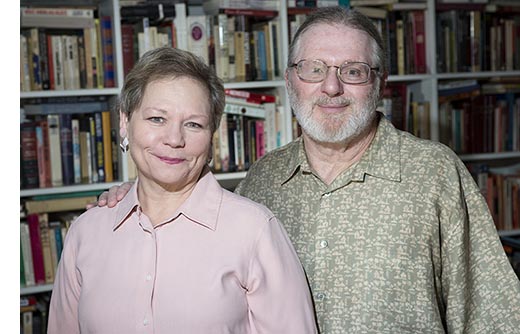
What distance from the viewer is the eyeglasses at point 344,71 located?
65.5 inches

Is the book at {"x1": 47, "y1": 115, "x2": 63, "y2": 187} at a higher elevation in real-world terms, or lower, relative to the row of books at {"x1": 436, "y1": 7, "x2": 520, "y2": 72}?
lower

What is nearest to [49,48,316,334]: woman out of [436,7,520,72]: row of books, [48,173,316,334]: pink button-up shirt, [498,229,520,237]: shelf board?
[48,173,316,334]: pink button-up shirt

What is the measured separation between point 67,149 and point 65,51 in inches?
16.1

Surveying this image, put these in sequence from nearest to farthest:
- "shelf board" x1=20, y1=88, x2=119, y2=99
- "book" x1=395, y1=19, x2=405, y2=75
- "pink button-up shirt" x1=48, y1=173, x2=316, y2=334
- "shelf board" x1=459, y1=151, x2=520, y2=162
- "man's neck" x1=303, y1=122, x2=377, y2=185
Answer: "pink button-up shirt" x1=48, y1=173, x2=316, y2=334 < "man's neck" x1=303, y1=122, x2=377, y2=185 < "shelf board" x1=20, y1=88, x2=119, y2=99 < "book" x1=395, y1=19, x2=405, y2=75 < "shelf board" x1=459, y1=151, x2=520, y2=162

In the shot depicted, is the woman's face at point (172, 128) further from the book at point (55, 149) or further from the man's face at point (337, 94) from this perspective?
the book at point (55, 149)

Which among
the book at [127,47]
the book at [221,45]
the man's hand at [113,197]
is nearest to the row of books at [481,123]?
the book at [221,45]

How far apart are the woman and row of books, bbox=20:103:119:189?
1601 mm

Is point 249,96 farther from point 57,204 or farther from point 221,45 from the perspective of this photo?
point 57,204

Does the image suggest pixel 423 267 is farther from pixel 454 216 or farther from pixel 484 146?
pixel 484 146

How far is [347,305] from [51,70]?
181cm

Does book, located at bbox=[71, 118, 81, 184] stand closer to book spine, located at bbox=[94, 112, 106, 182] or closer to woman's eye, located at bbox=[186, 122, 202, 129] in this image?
book spine, located at bbox=[94, 112, 106, 182]

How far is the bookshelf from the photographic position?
9.34ft

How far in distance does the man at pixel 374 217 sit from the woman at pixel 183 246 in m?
0.33

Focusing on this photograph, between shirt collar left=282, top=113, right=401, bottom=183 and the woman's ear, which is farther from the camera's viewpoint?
shirt collar left=282, top=113, right=401, bottom=183
